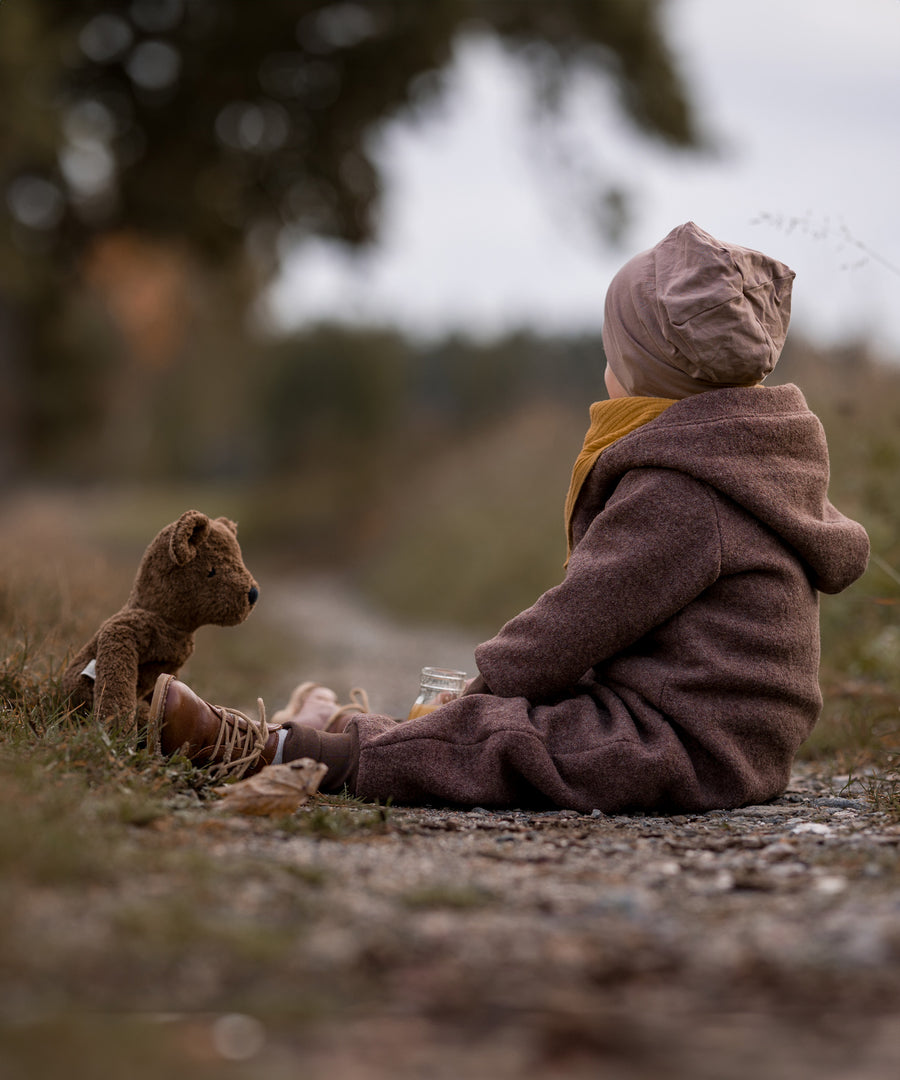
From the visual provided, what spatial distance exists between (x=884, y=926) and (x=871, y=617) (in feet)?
11.1

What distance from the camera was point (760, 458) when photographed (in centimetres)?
289

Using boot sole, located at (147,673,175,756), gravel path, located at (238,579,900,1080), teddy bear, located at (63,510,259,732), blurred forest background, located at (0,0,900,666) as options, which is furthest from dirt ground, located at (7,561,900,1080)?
blurred forest background, located at (0,0,900,666)

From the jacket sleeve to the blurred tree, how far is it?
9684mm

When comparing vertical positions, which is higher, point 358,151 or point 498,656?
point 358,151

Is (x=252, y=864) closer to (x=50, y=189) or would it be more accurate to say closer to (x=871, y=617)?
(x=871, y=617)

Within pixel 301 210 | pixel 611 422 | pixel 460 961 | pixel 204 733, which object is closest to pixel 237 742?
pixel 204 733

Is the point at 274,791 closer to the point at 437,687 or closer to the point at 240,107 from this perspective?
the point at 437,687

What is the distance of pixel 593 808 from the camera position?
114 inches

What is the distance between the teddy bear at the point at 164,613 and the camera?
9.70 ft

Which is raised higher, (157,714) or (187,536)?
(187,536)

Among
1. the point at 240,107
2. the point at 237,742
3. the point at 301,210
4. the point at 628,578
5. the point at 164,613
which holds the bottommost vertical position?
the point at 237,742

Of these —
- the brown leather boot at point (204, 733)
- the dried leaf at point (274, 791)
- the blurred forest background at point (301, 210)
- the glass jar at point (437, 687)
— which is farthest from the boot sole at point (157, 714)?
the blurred forest background at point (301, 210)

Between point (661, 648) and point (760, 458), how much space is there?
0.52 meters

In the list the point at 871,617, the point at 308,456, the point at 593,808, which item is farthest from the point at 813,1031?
the point at 308,456
